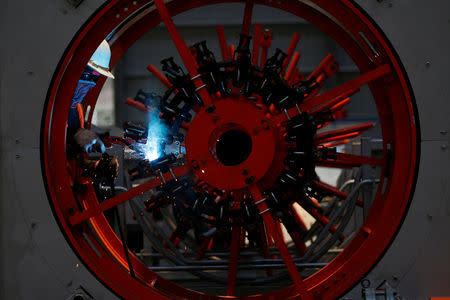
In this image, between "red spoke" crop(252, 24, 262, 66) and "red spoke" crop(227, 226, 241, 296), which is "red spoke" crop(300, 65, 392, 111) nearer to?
"red spoke" crop(227, 226, 241, 296)

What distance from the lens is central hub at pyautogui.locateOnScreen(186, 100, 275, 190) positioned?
9.68 feet

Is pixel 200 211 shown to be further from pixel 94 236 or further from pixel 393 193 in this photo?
pixel 393 193

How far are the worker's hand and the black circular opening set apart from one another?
2.17ft

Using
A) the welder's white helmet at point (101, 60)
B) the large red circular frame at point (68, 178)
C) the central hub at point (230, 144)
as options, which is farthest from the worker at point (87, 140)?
the central hub at point (230, 144)

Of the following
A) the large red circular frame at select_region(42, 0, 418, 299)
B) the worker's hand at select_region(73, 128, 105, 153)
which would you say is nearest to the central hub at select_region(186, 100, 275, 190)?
the worker's hand at select_region(73, 128, 105, 153)

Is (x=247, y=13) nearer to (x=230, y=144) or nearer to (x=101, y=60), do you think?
(x=101, y=60)

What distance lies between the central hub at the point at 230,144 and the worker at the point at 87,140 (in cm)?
51

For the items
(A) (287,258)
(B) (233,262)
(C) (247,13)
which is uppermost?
(C) (247,13)

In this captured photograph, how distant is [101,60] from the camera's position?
3352mm

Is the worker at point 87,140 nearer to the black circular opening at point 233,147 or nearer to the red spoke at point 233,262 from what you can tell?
the black circular opening at point 233,147

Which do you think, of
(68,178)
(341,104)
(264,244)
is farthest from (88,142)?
(341,104)

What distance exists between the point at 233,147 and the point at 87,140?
821 mm

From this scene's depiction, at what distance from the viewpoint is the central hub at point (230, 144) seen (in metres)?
2.95

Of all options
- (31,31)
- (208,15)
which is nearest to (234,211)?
(31,31)
